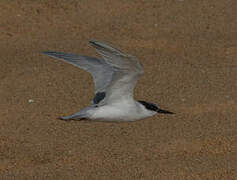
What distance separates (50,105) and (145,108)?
5.31 feet

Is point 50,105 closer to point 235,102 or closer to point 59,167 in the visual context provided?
point 59,167

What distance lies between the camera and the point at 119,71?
12.0 ft

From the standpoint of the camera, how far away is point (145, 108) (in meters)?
4.20

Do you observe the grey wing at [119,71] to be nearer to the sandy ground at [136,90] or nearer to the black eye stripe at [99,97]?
the black eye stripe at [99,97]

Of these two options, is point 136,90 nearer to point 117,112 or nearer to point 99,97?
point 99,97

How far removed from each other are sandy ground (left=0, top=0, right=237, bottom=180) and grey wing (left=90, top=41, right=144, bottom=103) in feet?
2.65

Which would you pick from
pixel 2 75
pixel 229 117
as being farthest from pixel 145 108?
pixel 2 75

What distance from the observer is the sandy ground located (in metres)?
4.75

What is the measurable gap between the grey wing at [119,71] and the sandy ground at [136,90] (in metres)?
0.81

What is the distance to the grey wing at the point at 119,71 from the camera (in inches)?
130

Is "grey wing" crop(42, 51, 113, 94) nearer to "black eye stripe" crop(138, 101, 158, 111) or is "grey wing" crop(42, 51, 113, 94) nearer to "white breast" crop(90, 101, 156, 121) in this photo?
"white breast" crop(90, 101, 156, 121)

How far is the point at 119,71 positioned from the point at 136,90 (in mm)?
2223

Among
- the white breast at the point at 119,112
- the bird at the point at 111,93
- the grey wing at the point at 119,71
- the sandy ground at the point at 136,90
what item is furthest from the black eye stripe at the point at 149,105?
the sandy ground at the point at 136,90

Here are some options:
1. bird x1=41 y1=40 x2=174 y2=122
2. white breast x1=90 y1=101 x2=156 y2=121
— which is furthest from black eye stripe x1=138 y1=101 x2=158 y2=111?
white breast x1=90 y1=101 x2=156 y2=121
